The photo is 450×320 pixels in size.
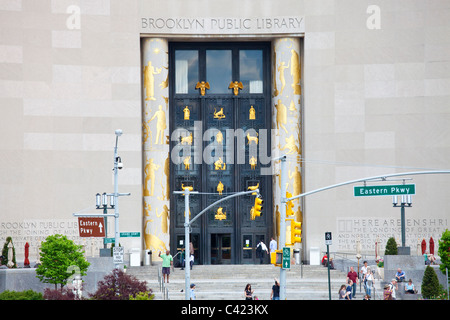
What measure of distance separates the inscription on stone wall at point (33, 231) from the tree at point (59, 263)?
9.16 metres

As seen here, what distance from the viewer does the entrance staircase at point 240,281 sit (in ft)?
123

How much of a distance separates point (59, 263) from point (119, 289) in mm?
8766

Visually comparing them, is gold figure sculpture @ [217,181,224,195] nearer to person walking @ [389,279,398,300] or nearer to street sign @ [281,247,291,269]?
person walking @ [389,279,398,300]

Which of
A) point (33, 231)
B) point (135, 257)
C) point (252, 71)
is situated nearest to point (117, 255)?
point (135, 257)

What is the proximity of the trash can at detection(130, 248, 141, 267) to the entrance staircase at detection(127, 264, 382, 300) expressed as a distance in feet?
4.05

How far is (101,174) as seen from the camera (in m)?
49.8

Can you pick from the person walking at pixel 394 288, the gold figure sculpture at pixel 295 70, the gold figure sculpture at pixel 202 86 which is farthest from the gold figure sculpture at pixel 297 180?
the person walking at pixel 394 288

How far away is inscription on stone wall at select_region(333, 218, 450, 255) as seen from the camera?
49.2m

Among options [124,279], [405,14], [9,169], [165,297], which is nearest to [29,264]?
[9,169]

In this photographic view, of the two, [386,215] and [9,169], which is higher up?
[9,169]

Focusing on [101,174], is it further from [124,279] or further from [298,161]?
[124,279]

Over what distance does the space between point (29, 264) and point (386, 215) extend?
22937 mm

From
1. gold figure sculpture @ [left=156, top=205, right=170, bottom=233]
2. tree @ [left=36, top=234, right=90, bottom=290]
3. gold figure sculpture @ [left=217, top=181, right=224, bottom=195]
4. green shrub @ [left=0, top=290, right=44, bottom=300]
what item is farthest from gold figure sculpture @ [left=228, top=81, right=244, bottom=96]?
green shrub @ [left=0, top=290, right=44, bottom=300]

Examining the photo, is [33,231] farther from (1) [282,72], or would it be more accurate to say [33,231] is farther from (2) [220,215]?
(1) [282,72]
